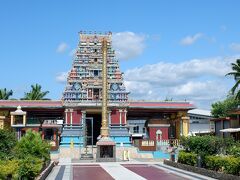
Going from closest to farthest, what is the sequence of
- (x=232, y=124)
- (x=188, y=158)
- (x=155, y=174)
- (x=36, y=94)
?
(x=155, y=174)
(x=188, y=158)
(x=232, y=124)
(x=36, y=94)

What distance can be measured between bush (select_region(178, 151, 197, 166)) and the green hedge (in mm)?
1994

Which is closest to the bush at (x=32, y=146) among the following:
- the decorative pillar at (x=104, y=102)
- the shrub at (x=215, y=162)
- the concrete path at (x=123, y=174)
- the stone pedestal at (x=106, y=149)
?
the concrete path at (x=123, y=174)

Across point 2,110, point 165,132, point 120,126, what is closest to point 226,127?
point 165,132

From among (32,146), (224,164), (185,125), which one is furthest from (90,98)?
(224,164)

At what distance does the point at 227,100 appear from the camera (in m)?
72.1

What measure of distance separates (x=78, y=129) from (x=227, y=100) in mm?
33043

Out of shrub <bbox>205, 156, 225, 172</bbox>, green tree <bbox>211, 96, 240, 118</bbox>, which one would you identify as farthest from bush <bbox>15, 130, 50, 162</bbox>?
green tree <bbox>211, 96, 240, 118</bbox>

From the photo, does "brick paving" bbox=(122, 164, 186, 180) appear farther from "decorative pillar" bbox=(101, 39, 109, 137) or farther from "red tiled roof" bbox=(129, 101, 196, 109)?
"red tiled roof" bbox=(129, 101, 196, 109)

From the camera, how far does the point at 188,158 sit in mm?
24656

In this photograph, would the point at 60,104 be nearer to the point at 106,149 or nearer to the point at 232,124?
the point at 106,149

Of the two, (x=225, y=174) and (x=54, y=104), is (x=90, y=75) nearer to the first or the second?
(x=54, y=104)

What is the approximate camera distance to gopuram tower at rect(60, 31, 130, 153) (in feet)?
155

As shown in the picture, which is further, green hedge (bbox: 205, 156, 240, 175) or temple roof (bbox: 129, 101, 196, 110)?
temple roof (bbox: 129, 101, 196, 110)

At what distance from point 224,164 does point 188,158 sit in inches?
238
